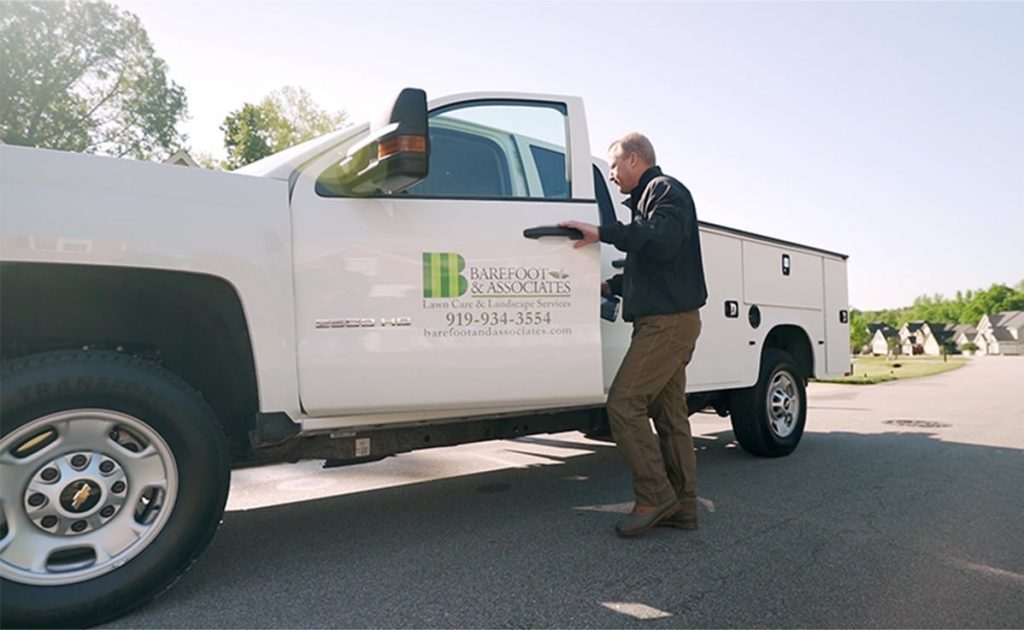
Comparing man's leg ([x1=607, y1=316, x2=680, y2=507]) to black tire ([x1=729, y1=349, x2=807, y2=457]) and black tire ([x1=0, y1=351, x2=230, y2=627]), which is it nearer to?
black tire ([x1=0, y1=351, x2=230, y2=627])

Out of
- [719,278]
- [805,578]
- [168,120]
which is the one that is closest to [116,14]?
[168,120]

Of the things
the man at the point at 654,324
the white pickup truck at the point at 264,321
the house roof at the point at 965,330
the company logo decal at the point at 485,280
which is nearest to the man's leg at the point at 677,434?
the man at the point at 654,324

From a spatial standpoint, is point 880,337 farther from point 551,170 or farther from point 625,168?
point 551,170

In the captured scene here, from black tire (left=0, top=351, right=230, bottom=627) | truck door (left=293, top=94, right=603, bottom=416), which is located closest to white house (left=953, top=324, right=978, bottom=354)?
truck door (left=293, top=94, right=603, bottom=416)

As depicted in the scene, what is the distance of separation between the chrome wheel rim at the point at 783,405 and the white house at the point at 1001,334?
104 meters

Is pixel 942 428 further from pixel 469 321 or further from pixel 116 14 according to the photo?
pixel 116 14

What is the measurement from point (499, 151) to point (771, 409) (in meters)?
3.31

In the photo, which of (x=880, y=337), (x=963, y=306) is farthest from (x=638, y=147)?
(x=963, y=306)

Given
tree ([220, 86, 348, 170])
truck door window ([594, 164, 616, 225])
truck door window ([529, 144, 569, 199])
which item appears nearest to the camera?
truck door window ([529, 144, 569, 199])

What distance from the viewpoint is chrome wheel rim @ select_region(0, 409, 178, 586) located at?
Result: 2355 millimetres

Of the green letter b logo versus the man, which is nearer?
the green letter b logo

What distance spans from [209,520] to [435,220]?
1.55 m

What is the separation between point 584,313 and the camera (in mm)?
3336

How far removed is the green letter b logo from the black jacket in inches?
29.0
